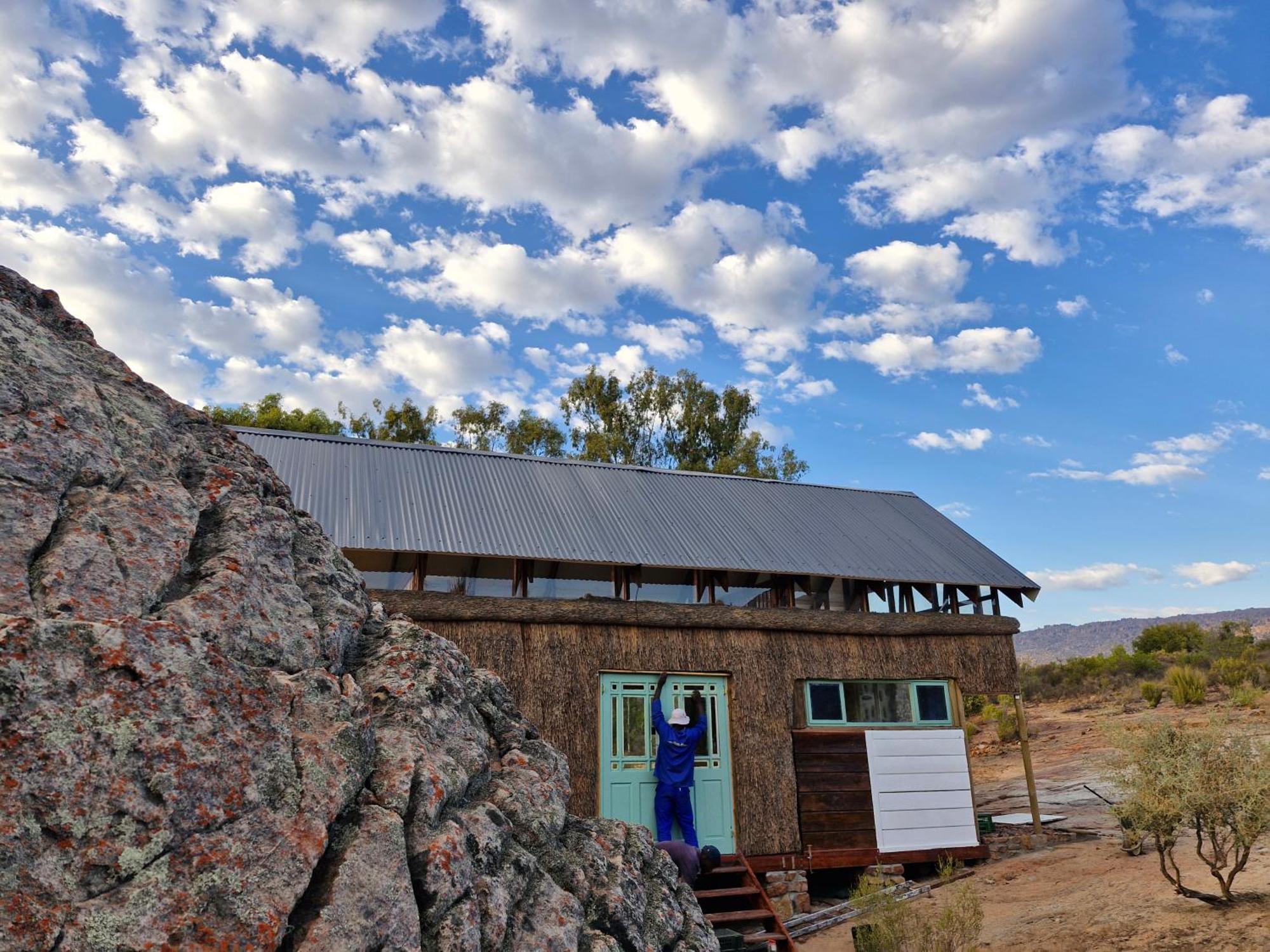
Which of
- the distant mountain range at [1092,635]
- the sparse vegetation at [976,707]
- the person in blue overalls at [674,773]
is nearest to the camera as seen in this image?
the person in blue overalls at [674,773]

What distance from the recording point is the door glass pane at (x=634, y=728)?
11219mm

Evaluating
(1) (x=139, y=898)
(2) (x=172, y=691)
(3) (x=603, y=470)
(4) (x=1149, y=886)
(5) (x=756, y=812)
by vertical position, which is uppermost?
(3) (x=603, y=470)

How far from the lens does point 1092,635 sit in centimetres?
12569

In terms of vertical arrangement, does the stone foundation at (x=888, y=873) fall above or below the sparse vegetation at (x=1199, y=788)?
below

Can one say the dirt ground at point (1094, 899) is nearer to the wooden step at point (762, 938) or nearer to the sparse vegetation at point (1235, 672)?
the wooden step at point (762, 938)

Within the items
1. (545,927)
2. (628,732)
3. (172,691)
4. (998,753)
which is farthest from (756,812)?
(998,753)

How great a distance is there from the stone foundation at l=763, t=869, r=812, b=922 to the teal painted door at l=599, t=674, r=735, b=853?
2.28 feet

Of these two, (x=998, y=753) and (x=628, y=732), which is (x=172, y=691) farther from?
(x=998, y=753)

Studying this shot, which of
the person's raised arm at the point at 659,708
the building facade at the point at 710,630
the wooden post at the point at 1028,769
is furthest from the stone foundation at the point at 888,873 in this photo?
the person's raised arm at the point at 659,708

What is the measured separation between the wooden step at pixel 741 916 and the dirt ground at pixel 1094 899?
0.85 m

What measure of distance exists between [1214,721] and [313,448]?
38.5 ft

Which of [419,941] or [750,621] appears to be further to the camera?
[750,621]

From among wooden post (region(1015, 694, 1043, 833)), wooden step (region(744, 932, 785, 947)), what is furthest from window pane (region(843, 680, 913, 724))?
wooden step (region(744, 932, 785, 947))

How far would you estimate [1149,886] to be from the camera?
389 inches
